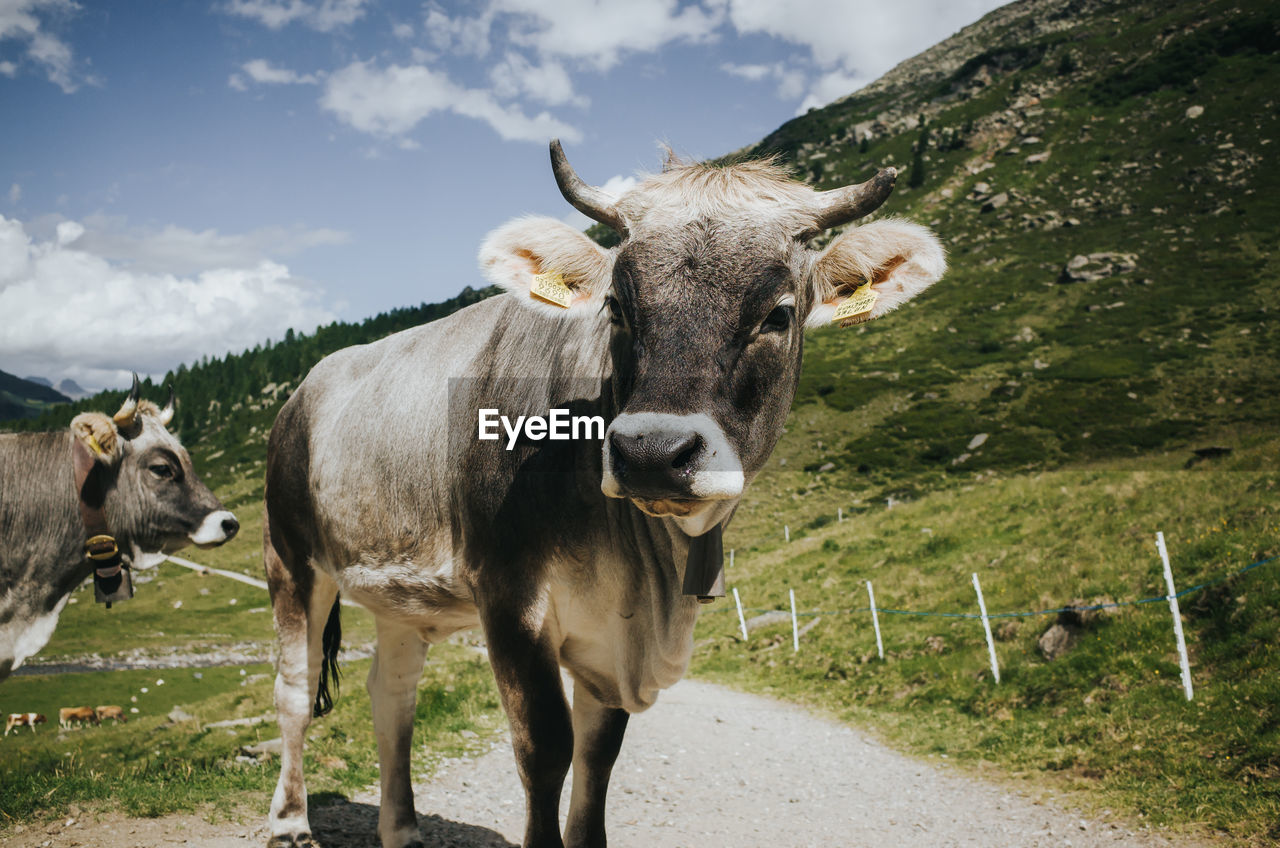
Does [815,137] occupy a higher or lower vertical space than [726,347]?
higher

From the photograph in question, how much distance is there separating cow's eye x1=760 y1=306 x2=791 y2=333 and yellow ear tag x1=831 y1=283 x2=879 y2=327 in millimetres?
476

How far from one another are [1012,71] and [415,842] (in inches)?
6508

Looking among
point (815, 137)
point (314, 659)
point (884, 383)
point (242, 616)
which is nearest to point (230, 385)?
point (242, 616)

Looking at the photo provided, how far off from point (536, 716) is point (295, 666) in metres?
2.75

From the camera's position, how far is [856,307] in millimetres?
3457

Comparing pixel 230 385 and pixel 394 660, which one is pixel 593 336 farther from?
pixel 230 385

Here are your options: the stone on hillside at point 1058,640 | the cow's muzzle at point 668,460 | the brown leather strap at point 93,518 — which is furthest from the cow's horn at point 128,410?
the stone on hillside at point 1058,640

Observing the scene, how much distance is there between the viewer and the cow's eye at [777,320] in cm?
301

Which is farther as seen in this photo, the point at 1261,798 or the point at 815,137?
the point at 815,137

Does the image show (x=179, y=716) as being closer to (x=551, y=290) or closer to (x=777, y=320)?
(x=551, y=290)

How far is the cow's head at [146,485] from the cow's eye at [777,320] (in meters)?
4.79

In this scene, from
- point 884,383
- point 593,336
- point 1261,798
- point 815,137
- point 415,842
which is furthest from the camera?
point 815,137

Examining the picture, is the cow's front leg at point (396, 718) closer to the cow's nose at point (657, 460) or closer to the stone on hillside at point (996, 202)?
the cow's nose at point (657, 460)

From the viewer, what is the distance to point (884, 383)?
62.2 m
